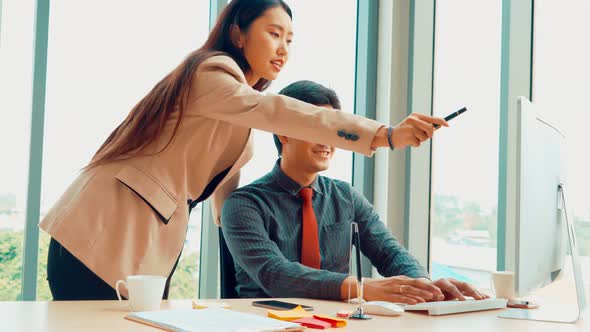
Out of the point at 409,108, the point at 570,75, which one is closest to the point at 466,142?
the point at 409,108

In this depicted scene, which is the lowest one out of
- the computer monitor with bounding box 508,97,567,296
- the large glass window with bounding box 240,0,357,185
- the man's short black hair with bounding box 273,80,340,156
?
the computer monitor with bounding box 508,97,567,296

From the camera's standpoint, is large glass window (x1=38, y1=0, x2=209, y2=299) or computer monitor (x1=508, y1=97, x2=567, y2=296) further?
large glass window (x1=38, y1=0, x2=209, y2=299)

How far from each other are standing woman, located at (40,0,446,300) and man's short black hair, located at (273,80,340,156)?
387 mm

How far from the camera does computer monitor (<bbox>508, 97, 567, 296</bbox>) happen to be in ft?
3.96

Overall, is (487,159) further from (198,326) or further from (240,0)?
(198,326)

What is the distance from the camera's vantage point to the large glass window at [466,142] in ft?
Result: 9.17

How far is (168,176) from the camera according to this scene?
163 centimetres

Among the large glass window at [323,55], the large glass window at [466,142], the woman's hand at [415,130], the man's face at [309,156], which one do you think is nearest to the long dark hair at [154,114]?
the man's face at [309,156]

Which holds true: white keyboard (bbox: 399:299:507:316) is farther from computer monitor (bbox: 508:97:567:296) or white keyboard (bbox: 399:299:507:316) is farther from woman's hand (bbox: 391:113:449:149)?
woman's hand (bbox: 391:113:449:149)

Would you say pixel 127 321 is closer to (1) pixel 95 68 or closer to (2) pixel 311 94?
(2) pixel 311 94

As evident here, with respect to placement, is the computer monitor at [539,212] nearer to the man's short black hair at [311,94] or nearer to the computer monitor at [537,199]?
the computer monitor at [537,199]

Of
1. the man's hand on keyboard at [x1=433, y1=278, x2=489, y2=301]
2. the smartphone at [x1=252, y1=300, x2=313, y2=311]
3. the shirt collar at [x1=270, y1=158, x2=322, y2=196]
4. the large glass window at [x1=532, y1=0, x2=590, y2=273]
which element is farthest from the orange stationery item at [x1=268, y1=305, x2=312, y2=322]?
the large glass window at [x1=532, y1=0, x2=590, y2=273]

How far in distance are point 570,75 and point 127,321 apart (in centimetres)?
202

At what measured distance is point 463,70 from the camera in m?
2.99
